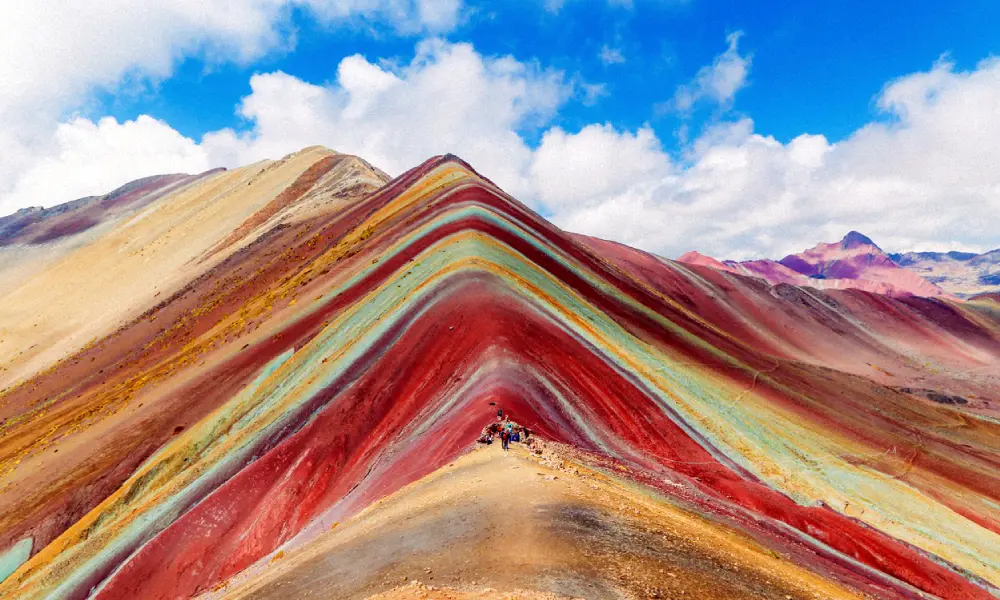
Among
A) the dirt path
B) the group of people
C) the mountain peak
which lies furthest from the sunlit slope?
the mountain peak

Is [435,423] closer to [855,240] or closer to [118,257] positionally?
[118,257]

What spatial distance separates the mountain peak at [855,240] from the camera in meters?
193

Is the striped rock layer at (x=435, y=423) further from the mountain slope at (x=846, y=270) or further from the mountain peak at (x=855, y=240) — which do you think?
the mountain peak at (x=855, y=240)

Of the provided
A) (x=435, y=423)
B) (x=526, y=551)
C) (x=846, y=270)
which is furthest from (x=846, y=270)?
(x=526, y=551)

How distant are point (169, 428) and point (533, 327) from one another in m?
22.4

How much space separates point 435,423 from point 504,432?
456 centimetres

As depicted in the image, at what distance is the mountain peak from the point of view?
193m

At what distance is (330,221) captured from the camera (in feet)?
216

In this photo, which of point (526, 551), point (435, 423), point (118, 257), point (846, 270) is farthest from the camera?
point (846, 270)

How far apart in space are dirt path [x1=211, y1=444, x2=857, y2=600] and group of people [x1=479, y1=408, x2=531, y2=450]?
1301mm

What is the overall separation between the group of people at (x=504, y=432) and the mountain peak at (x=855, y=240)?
217 meters

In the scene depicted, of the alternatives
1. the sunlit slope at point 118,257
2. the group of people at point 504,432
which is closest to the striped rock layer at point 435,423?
the group of people at point 504,432

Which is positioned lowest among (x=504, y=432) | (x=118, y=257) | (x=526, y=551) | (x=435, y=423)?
(x=435, y=423)

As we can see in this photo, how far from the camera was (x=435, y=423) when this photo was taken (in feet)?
65.6
